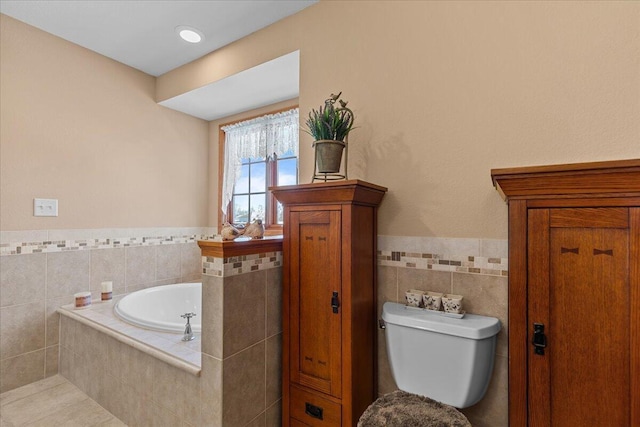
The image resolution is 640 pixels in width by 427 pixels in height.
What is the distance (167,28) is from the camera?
2225 millimetres

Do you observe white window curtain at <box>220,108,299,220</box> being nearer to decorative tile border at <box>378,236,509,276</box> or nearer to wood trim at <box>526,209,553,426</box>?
decorative tile border at <box>378,236,509,276</box>

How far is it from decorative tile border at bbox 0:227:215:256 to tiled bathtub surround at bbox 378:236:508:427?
7.25 feet

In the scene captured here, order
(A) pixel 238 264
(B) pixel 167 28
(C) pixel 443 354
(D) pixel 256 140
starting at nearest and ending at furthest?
(C) pixel 443 354 → (A) pixel 238 264 → (B) pixel 167 28 → (D) pixel 256 140

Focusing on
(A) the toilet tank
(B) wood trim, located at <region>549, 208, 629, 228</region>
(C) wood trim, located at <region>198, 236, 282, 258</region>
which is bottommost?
(A) the toilet tank

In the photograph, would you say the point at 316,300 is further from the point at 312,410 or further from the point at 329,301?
the point at 312,410

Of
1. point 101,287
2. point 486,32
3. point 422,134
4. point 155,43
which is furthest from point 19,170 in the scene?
point 486,32

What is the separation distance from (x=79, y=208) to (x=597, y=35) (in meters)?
3.24

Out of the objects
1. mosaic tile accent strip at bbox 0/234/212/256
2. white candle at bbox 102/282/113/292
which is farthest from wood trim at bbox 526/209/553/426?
mosaic tile accent strip at bbox 0/234/212/256

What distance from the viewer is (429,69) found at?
1.57 m

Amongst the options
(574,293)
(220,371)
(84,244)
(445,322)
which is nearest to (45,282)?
(84,244)

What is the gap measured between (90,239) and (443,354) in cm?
263

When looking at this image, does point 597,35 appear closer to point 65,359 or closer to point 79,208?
point 79,208

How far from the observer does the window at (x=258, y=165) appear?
2828 millimetres

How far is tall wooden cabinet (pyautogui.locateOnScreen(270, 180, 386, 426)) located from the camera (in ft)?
4.64
